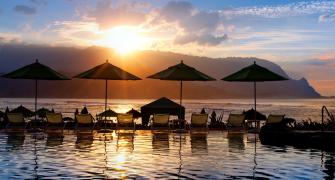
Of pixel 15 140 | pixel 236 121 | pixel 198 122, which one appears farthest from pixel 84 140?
pixel 236 121

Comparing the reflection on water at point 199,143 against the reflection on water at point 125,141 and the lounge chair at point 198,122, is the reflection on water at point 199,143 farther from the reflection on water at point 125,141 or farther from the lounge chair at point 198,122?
the reflection on water at point 125,141

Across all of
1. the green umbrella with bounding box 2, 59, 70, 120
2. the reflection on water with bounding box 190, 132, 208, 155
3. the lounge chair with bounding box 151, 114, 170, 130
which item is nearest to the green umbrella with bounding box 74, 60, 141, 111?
the green umbrella with bounding box 2, 59, 70, 120

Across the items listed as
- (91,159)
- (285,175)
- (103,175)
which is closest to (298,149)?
(285,175)

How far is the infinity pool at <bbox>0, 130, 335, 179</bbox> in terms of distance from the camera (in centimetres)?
1116

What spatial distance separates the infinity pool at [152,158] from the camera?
11.2 meters

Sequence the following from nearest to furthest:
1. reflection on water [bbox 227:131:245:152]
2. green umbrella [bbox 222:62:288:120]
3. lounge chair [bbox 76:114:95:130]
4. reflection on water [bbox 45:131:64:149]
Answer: reflection on water [bbox 227:131:245:152] < reflection on water [bbox 45:131:64:149] < lounge chair [bbox 76:114:95:130] < green umbrella [bbox 222:62:288:120]

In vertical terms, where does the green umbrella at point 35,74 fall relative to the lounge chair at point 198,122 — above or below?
above

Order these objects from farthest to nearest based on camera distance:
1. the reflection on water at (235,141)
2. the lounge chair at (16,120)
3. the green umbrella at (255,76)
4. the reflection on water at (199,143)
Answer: the green umbrella at (255,76) < the lounge chair at (16,120) < the reflection on water at (235,141) < the reflection on water at (199,143)

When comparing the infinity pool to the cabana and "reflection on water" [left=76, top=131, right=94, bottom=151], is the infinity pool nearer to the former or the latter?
"reflection on water" [left=76, top=131, right=94, bottom=151]

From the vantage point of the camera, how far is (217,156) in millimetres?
14430

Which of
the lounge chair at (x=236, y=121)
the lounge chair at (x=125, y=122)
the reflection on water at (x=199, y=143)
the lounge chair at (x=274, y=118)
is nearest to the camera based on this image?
the reflection on water at (x=199, y=143)

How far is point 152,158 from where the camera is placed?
1360 cm

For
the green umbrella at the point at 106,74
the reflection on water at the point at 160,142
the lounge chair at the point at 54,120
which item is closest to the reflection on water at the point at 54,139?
the lounge chair at the point at 54,120

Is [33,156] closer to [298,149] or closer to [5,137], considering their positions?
[5,137]
